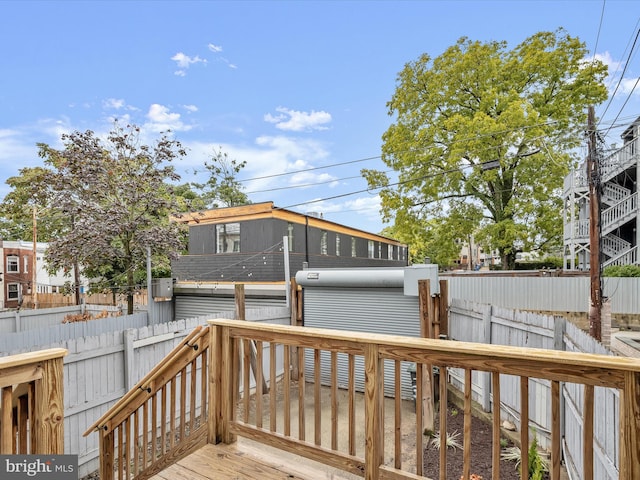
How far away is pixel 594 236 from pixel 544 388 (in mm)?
5643

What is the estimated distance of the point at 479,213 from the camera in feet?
47.2

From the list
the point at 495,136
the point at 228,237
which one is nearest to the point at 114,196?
the point at 228,237

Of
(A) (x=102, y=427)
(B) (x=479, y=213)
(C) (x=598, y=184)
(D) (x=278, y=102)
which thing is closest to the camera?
(A) (x=102, y=427)

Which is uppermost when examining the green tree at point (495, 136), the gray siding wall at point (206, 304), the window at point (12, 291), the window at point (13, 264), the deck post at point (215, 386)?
the green tree at point (495, 136)

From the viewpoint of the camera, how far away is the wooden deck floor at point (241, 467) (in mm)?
2146

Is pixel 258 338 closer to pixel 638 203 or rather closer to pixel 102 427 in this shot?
pixel 102 427

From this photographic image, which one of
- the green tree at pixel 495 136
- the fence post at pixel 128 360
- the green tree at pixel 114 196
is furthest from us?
the green tree at pixel 495 136

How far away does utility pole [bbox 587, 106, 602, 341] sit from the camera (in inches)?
306

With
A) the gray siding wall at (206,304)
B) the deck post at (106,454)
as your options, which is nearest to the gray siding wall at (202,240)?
the gray siding wall at (206,304)

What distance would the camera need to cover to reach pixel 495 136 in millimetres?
12508

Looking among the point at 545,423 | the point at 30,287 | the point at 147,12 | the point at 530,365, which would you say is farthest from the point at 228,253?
the point at 30,287

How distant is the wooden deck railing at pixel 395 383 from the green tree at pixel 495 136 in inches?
441

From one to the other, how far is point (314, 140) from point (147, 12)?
1414cm

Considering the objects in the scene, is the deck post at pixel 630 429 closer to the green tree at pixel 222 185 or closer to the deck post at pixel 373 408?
the deck post at pixel 373 408
